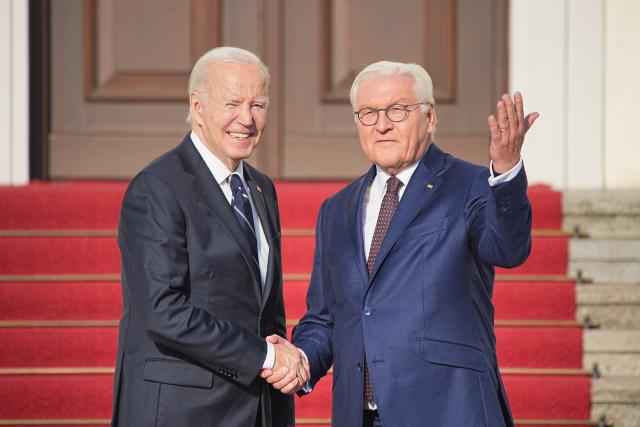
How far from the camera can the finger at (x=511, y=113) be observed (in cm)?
250

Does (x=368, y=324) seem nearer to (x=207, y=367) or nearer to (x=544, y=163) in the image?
(x=207, y=367)

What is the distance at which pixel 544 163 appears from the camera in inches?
226

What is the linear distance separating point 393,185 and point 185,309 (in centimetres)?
73

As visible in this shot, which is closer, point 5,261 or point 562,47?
point 5,261

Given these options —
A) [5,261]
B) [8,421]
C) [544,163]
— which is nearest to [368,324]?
[8,421]

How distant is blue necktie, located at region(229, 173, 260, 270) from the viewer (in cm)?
297

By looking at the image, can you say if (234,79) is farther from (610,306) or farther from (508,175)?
(610,306)

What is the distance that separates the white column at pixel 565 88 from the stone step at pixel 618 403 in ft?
5.03

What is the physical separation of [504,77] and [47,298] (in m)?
2.87

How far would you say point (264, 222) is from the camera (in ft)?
10.1

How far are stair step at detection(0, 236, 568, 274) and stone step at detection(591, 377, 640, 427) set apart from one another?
0.72 m

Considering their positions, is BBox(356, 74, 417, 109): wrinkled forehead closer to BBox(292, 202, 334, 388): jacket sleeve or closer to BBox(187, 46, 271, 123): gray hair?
BBox(187, 46, 271, 123): gray hair

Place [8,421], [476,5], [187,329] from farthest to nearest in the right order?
[476,5], [8,421], [187,329]

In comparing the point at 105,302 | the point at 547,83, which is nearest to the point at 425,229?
the point at 105,302
